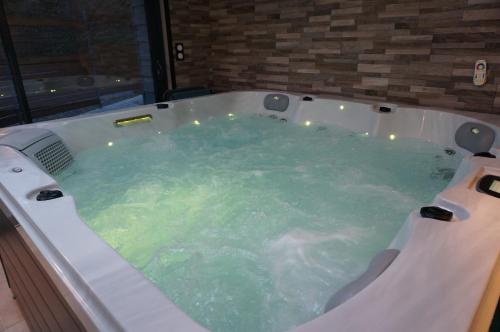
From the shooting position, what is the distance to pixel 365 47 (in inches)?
97.1

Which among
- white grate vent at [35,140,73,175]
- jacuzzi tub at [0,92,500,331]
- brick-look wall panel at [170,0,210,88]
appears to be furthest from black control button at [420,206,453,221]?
brick-look wall panel at [170,0,210,88]

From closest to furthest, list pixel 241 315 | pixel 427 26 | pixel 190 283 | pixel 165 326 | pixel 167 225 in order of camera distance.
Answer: pixel 165 326
pixel 241 315
pixel 190 283
pixel 167 225
pixel 427 26

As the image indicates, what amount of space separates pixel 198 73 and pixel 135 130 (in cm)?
149

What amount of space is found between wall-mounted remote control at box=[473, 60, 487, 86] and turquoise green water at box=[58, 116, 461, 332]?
492mm

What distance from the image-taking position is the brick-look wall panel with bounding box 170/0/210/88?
3295mm

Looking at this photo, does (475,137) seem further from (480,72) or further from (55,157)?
(55,157)

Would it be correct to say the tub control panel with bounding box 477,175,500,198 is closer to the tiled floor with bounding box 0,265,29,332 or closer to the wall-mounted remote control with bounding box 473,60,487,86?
the wall-mounted remote control with bounding box 473,60,487,86

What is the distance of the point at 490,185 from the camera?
3.38 ft

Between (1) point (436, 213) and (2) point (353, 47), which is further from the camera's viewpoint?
(2) point (353, 47)

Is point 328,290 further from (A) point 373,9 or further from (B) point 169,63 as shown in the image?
(B) point 169,63

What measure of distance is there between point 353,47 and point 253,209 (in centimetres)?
173

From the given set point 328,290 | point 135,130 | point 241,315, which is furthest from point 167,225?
point 135,130

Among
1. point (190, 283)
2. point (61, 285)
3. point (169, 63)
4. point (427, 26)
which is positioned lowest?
point (190, 283)

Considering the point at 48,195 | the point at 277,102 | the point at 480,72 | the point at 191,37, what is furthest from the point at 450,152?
the point at 191,37
